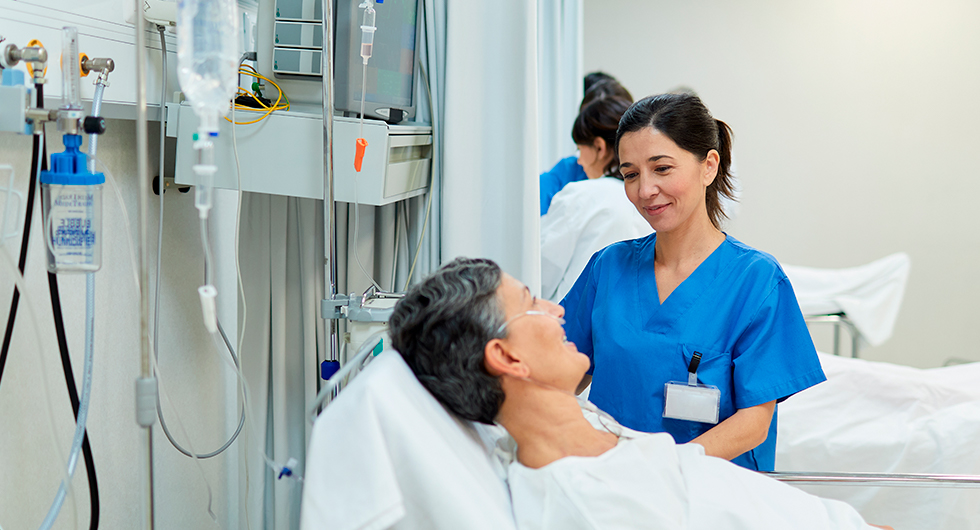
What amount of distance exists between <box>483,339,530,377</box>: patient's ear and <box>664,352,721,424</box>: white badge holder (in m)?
0.35

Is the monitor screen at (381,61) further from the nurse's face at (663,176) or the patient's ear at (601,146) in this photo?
the patient's ear at (601,146)

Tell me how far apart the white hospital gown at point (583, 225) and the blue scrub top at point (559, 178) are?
48 centimetres

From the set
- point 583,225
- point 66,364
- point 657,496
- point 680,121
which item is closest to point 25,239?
point 66,364

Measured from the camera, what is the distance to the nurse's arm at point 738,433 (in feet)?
4.09

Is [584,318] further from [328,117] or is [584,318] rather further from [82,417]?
[82,417]

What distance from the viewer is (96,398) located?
1.29 metres

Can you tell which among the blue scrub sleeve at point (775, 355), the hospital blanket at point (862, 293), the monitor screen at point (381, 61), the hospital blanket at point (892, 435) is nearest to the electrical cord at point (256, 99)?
the monitor screen at point (381, 61)

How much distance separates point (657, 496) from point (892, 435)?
1277 millimetres

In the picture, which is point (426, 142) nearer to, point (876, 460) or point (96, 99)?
point (96, 99)

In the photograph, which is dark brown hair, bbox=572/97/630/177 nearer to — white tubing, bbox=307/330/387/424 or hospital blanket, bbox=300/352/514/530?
white tubing, bbox=307/330/387/424

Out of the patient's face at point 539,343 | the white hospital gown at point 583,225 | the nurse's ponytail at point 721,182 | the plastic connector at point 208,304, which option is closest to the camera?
the plastic connector at point 208,304

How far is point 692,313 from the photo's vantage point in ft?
4.43

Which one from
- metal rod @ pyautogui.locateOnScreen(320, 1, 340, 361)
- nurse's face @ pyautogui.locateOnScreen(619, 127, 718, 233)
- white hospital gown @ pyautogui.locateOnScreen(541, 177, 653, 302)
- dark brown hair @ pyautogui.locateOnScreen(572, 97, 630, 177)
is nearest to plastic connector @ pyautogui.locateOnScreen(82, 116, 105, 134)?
metal rod @ pyautogui.locateOnScreen(320, 1, 340, 361)

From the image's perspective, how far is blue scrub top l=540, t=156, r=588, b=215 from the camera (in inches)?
112
